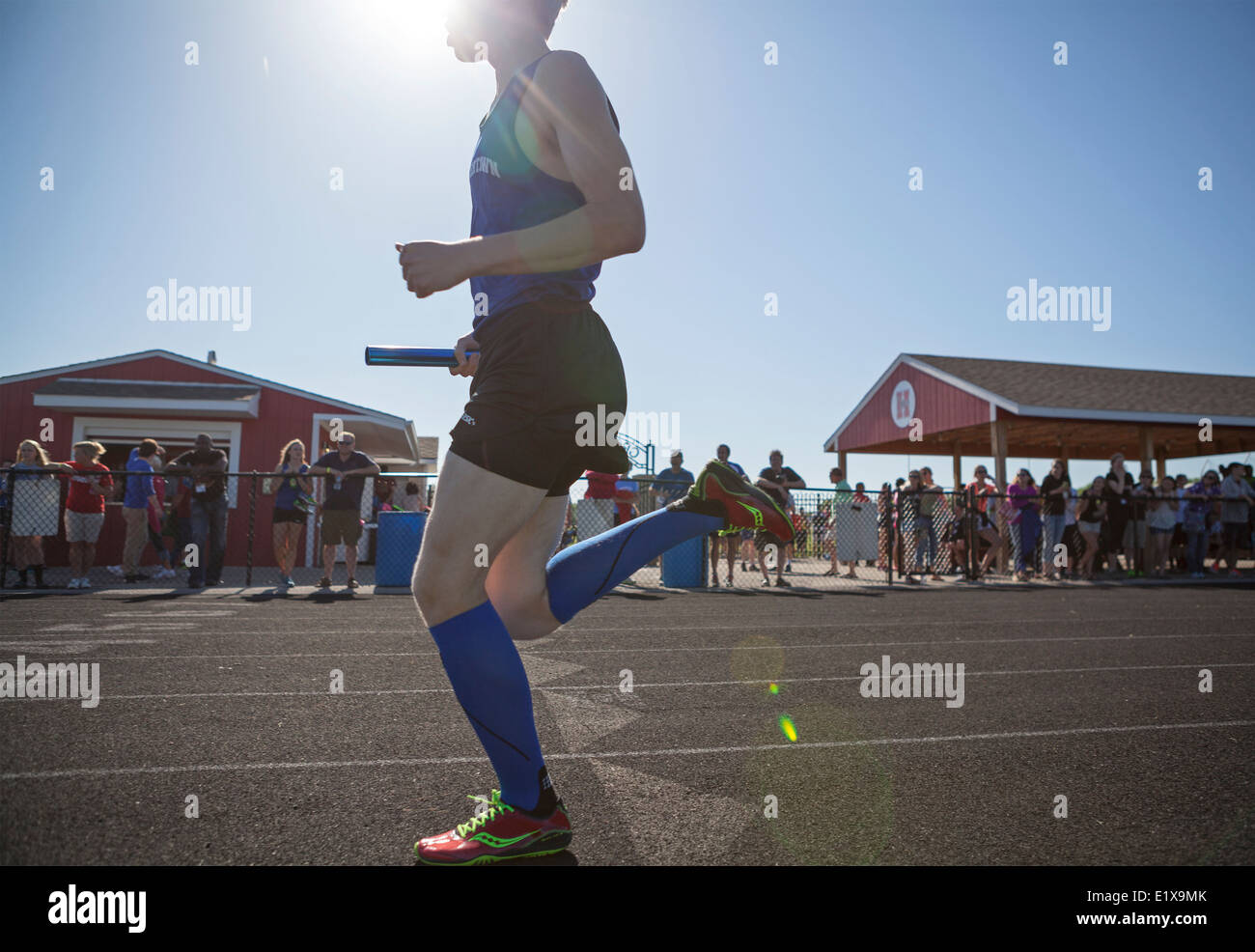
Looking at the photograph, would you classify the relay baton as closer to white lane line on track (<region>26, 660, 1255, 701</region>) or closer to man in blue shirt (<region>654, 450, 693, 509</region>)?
white lane line on track (<region>26, 660, 1255, 701</region>)

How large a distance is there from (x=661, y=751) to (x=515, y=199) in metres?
2.04

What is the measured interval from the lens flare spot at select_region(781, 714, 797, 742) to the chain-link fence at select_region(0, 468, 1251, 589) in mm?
6519

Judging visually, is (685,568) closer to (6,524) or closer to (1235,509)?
(6,524)

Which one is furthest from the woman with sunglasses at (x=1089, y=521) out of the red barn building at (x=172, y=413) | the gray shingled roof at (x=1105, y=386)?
the red barn building at (x=172, y=413)

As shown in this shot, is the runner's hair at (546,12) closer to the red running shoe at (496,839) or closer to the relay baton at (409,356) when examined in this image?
the relay baton at (409,356)

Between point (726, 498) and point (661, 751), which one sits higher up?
point (726, 498)

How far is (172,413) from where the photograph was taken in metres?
17.4

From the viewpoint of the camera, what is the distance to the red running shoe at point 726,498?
2.41 metres

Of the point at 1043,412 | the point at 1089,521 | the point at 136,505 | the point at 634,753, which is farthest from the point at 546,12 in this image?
the point at 1043,412

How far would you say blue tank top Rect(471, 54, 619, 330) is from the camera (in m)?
1.98

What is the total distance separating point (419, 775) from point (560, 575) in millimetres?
1008
